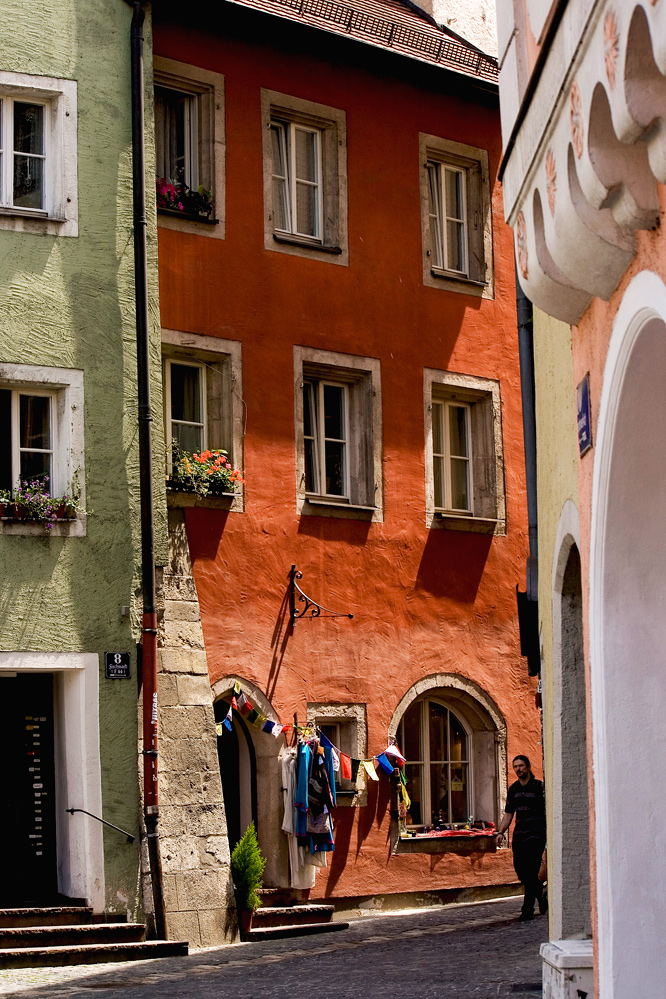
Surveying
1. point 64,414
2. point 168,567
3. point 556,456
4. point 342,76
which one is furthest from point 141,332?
point 556,456

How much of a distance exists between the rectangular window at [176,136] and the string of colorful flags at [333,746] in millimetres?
5513

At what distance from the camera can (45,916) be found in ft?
50.2

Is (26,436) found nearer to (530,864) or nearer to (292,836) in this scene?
(292,836)

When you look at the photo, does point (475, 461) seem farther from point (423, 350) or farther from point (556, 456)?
point (556, 456)

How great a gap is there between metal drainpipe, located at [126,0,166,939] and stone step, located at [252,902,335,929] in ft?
5.11

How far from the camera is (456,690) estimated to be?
66.1 feet

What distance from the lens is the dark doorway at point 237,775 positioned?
18.2 metres

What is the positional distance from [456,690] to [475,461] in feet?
9.28

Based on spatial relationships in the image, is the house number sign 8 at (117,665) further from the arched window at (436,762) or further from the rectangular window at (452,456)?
the rectangular window at (452,456)

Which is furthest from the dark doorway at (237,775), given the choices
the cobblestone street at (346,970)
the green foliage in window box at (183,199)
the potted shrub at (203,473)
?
the green foliage in window box at (183,199)

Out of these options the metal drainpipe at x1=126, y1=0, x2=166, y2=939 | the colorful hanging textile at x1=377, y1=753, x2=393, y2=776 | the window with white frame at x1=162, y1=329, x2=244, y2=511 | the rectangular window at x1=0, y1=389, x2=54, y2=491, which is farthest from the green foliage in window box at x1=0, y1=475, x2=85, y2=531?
the colorful hanging textile at x1=377, y1=753, x2=393, y2=776

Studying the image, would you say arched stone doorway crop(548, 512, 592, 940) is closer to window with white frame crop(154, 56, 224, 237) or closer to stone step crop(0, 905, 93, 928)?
stone step crop(0, 905, 93, 928)

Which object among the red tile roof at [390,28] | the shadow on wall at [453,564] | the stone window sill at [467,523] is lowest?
the shadow on wall at [453,564]

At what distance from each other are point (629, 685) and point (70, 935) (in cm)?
879
